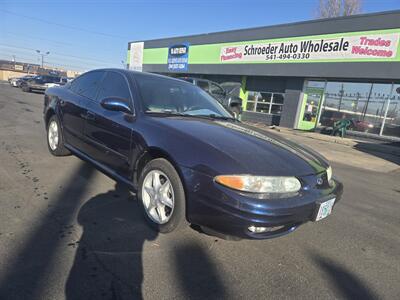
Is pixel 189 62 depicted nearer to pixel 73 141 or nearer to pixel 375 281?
pixel 73 141

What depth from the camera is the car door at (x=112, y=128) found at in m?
3.28

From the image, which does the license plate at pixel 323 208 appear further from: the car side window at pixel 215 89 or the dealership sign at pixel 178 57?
the dealership sign at pixel 178 57

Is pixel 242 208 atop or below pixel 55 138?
atop

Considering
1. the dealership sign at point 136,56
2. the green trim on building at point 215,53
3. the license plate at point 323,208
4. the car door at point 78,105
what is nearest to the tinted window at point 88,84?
the car door at point 78,105

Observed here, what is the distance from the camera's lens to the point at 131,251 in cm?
256

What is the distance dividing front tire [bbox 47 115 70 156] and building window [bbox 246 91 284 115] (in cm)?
1506

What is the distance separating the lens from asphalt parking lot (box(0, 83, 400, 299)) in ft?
7.00

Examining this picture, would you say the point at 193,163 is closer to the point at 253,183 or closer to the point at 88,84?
the point at 253,183

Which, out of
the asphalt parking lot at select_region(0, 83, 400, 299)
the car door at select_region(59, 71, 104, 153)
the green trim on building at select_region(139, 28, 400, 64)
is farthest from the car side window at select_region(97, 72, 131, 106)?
the green trim on building at select_region(139, 28, 400, 64)

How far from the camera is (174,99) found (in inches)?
149

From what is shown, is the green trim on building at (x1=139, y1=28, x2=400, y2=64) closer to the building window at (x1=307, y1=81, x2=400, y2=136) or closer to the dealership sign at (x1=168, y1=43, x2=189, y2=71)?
the dealership sign at (x1=168, y1=43, x2=189, y2=71)

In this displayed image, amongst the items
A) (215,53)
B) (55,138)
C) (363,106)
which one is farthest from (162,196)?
(215,53)

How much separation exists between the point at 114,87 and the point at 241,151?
6.76 feet

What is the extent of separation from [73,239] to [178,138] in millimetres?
1289
